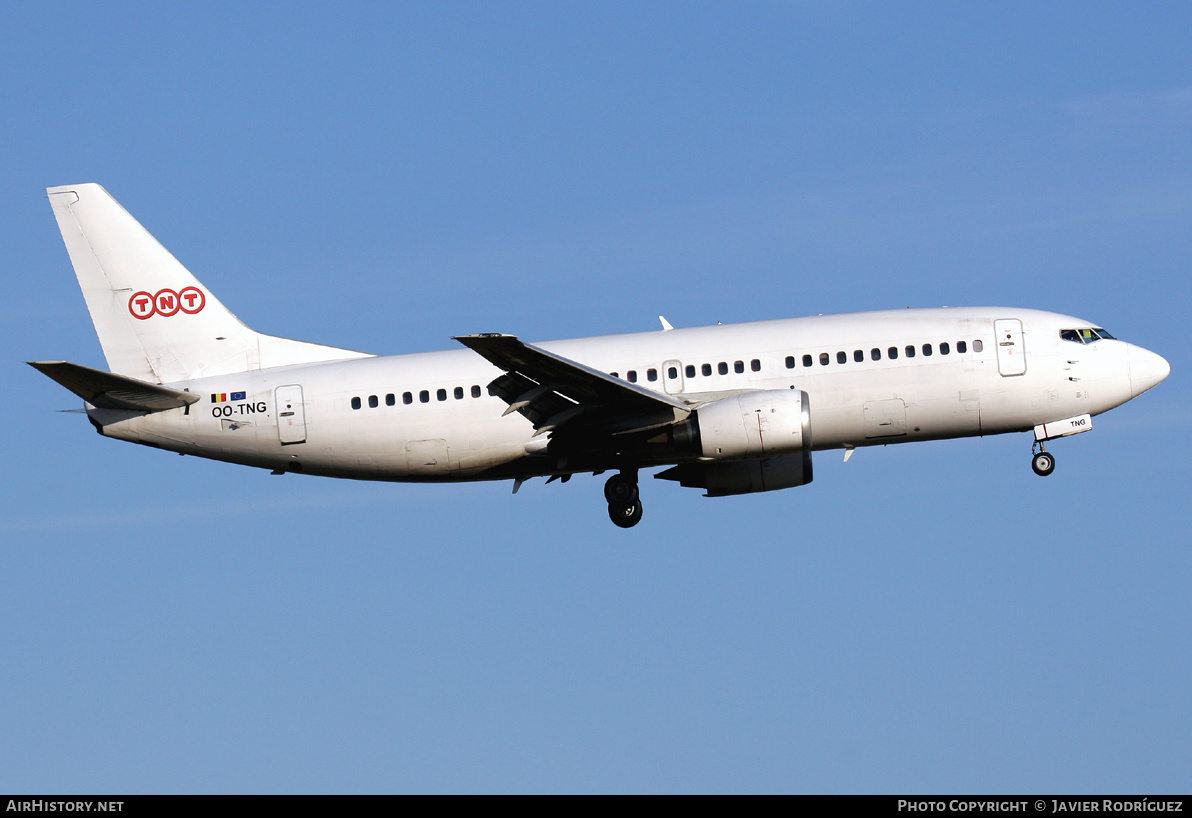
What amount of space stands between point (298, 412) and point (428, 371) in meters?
3.58

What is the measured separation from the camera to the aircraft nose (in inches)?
1468

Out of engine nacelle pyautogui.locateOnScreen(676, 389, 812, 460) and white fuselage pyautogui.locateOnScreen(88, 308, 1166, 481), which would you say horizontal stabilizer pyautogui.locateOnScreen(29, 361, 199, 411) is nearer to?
white fuselage pyautogui.locateOnScreen(88, 308, 1166, 481)

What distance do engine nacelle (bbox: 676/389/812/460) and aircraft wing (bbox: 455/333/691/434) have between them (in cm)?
71

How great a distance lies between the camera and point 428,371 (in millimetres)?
37469

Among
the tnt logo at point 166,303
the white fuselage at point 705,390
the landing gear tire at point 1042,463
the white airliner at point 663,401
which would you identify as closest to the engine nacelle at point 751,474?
the white airliner at point 663,401

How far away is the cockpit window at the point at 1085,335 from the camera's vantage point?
122 ft

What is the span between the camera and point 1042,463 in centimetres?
3744

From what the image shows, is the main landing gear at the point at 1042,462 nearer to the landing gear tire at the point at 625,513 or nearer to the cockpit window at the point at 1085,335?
the cockpit window at the point at 1085,335

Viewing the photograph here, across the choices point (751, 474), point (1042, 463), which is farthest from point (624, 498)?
point (1042, 463)

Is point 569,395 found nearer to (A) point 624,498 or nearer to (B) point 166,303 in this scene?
(A) point 624,498

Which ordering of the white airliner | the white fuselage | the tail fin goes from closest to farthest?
the white airliner → the white fuselage → the tail fin

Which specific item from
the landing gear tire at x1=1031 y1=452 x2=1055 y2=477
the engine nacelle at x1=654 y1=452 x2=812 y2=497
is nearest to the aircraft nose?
the landing gear tire at x1=1031 y1=452 x2=1055 y2=477

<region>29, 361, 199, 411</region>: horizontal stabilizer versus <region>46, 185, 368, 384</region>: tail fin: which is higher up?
<region>46, 185, 368, 384</region>: tail fin
